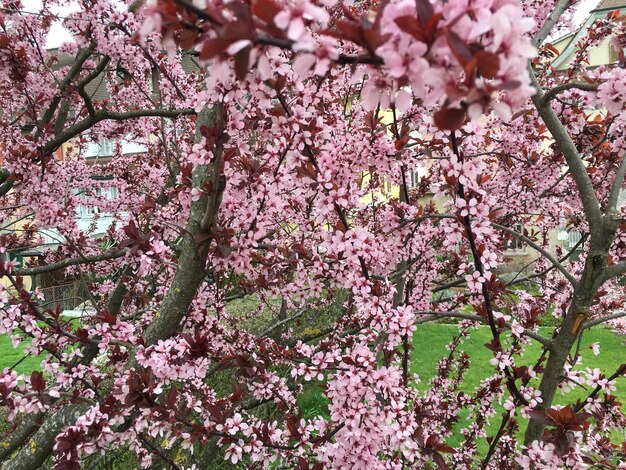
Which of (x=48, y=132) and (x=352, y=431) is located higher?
(x=48, y=132)

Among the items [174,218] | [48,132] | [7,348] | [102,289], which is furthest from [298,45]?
[7,348]

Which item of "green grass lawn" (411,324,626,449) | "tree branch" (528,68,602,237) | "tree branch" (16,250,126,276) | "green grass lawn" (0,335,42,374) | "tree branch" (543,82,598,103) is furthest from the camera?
"green grass lawn" (0,335,42,374)

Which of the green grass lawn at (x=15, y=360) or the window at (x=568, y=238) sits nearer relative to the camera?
the green grass lawn at (x=15, y=360)

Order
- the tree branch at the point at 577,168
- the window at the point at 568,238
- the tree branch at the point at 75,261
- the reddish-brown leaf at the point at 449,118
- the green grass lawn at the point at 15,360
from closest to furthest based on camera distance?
the reddish-brown leaf at the point at 449,118
the tree branch at the point at 577,168
the tree branch at the point at 75,261
the green grass lawn at the point at 15,360
the window at the point at 568,238

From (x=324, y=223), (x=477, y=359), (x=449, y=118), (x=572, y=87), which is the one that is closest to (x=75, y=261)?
(x=324, y=223)

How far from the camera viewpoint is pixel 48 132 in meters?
3.05

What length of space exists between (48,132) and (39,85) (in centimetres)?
82

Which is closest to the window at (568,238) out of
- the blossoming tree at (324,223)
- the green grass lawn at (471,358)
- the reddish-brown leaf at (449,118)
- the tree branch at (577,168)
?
the green grass lawn at (471,358)

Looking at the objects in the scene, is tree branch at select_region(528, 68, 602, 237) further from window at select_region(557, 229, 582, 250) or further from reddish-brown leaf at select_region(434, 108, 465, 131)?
window at select_region(557, 229, 582, 250)

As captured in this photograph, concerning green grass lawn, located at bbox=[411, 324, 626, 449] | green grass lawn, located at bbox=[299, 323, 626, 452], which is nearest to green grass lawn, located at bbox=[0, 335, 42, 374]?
green grass lawn, located at bbox=[299, 323, 626, 452]

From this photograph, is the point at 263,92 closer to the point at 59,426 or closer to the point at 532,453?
the point at 532,453

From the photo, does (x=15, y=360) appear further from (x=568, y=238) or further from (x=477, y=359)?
(x=568, y=238)

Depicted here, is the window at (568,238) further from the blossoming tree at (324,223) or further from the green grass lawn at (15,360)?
the green grass lawn at (15,360)

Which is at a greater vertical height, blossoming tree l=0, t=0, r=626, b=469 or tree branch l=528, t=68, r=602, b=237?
tree branch l=528, t=68, r=602, b=237
